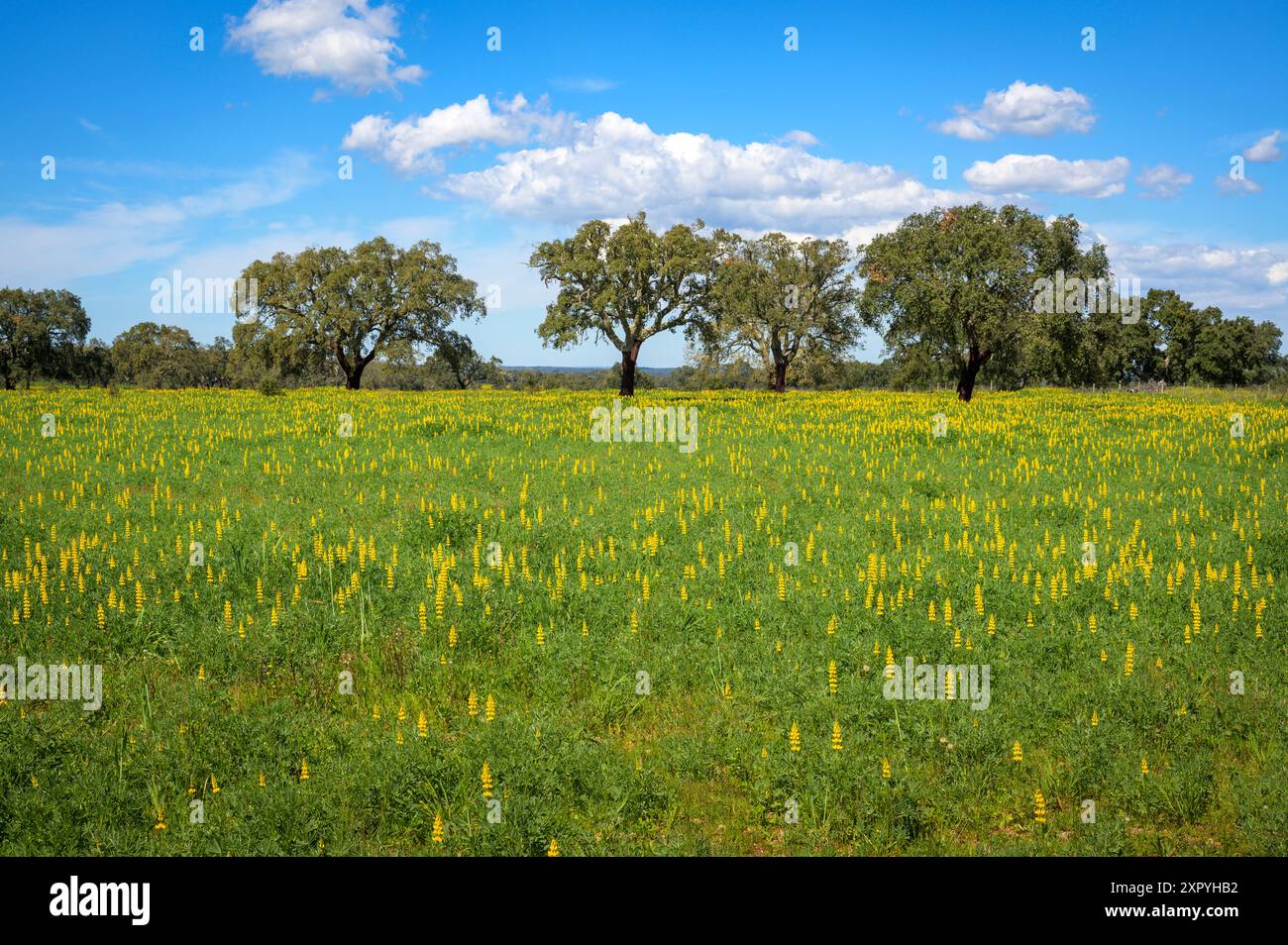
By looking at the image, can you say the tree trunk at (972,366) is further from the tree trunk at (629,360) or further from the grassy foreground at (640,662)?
the grassy foreground at (640,662)

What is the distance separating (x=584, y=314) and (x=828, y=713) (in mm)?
39395

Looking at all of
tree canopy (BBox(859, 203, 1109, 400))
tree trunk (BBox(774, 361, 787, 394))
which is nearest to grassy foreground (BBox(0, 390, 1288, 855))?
tree canopy (BBox(859, 203, 1109, 400))

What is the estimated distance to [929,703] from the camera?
7188 mm

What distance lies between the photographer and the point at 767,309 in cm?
5712

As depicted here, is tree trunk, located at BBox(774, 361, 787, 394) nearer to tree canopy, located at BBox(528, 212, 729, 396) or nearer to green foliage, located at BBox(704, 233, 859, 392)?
green foliage, located at BBox(704, 233, 859, 392)

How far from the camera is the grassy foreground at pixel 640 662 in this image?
5785 mm

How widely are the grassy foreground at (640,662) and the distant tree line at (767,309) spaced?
96.2ft

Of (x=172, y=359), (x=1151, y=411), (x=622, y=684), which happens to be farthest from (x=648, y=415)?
(x=172, y=359)

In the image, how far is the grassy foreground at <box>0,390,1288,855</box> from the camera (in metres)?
5.79

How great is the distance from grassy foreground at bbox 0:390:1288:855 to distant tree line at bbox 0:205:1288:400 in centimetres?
2931

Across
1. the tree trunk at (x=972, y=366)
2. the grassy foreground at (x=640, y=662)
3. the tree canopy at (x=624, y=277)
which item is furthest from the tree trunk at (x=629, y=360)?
the grassy foreground at (x=640, y=662)
